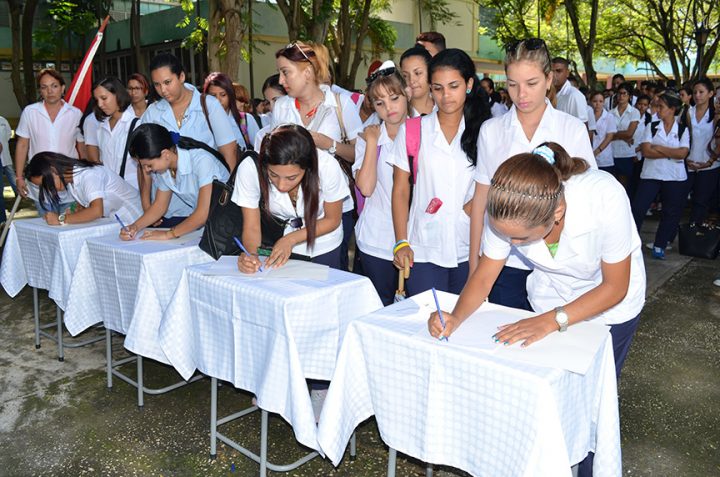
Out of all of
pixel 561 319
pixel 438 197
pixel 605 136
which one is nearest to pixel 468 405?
pixel 561 319

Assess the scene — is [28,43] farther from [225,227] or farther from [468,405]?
[468,405]

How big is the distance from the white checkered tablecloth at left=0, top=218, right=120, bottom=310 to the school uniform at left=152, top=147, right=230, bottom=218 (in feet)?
1.42

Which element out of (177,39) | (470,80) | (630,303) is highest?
(177,39)

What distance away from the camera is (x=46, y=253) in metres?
3.73

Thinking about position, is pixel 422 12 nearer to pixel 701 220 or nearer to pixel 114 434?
pixel 701 220

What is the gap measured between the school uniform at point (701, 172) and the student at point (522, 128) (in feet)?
13.7

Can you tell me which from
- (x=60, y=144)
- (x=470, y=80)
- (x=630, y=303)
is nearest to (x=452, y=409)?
(x=630, y=303)

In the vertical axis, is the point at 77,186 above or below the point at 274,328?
above

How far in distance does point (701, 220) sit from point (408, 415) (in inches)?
215

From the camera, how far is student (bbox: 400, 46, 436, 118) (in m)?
3.18

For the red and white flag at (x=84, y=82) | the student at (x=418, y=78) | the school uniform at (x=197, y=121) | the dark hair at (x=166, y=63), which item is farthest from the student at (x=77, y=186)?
the student at (x=418, y=78)

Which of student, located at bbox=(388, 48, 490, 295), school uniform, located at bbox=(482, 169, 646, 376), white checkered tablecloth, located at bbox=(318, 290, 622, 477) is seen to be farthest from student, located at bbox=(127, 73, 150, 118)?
school uniform, located at bbox=(482, 169, 646, 376)

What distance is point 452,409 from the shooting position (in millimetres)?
1891

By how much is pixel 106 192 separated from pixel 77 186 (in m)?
0.16
